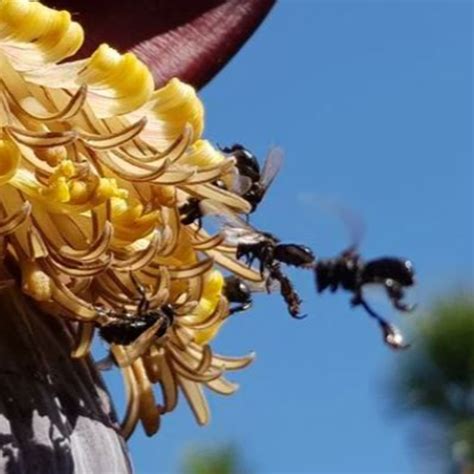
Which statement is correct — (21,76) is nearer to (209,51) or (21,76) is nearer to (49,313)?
(49,313)

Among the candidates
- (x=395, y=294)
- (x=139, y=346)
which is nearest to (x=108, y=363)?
(x=139, y=346)

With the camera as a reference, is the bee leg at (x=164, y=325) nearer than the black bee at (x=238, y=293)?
Yes

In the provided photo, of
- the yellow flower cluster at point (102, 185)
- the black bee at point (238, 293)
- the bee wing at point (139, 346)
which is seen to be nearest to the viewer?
the yellow flower cluster at point (102, 185)

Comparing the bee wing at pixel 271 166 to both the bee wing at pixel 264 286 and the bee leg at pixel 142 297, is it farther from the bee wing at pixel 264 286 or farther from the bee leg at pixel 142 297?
the bee leg at pixel 142 297

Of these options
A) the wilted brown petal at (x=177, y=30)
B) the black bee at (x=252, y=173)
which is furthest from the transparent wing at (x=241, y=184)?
the wilted brown petal at (x=177, y=30)

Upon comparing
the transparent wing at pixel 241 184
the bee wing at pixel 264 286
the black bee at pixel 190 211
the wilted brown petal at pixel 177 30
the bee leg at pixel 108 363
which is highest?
the wilted brown petal at pixel 177 30

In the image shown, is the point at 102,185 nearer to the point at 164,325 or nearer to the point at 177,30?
the point at 164,325

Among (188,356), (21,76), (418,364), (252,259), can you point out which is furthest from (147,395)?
(418,364)
